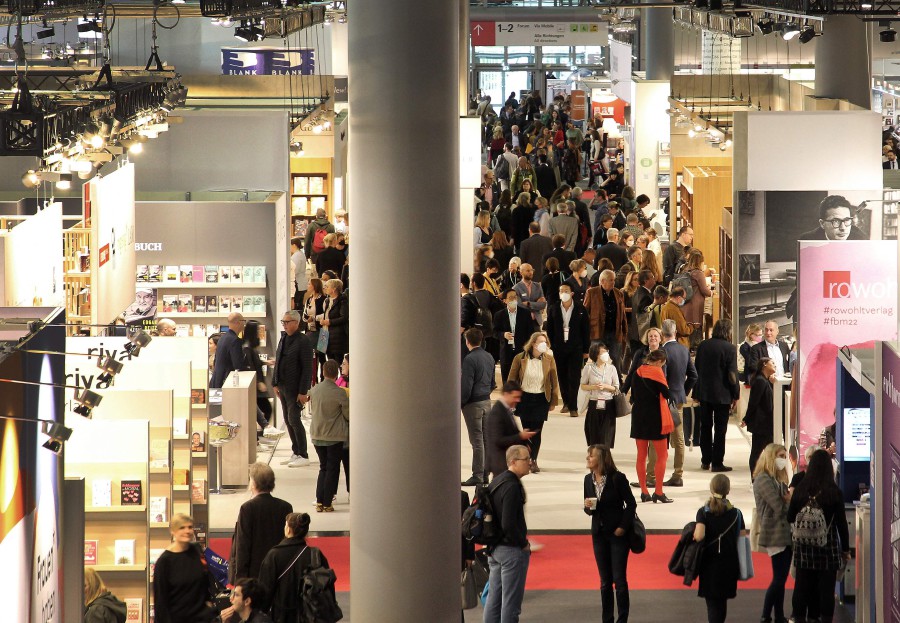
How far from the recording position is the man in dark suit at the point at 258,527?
25.8 feet

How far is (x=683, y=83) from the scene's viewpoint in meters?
22.6

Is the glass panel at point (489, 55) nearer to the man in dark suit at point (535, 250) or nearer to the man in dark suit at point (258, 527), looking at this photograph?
the man in dark suit at point (535, 250)

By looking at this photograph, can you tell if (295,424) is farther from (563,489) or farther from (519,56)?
(519,56)

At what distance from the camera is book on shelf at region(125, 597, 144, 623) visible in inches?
311

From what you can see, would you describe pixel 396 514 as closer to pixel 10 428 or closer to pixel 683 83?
pixel 10 428

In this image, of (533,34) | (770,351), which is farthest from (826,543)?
(533,34)

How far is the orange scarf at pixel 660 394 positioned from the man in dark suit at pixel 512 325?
307cm

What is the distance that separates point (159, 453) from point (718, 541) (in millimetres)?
3249

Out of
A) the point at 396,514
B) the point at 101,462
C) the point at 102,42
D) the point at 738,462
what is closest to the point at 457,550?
the point at 396,514

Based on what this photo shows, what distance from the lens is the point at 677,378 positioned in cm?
1126

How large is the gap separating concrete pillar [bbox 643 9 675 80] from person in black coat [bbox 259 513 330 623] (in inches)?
762

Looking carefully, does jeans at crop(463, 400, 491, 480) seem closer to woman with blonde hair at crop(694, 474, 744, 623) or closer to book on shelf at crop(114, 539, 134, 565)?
woman with blonde hair at crop(694, 474, 744, 623)

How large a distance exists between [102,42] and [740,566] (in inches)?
969

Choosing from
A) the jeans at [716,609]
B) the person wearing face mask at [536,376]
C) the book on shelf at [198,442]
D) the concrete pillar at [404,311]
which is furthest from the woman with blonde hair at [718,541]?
the book on shelf at [198,442]
